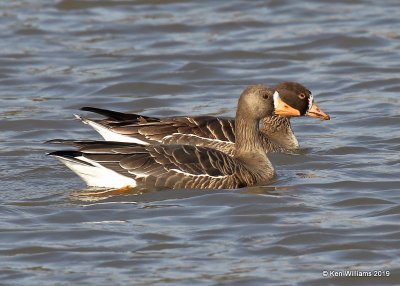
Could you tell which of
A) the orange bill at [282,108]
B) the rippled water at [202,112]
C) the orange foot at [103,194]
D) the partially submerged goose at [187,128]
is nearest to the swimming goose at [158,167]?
the orange foot at [103,194]

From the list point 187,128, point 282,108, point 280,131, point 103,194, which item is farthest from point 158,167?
point 280,131

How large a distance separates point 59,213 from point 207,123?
3.81 m

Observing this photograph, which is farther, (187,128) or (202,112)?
(202,112)

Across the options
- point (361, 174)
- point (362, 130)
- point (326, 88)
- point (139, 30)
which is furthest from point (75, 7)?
point (361, 174)

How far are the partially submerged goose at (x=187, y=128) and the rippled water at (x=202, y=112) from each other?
0.60 metres

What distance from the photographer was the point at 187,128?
16.0m

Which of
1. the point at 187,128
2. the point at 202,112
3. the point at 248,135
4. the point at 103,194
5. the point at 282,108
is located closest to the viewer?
the point at 103,194

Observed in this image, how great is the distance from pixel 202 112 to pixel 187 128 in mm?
2336

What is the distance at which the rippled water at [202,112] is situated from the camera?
442 inches

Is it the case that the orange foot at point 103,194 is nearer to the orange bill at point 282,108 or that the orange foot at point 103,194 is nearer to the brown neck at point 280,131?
the orange bill at point 282,108

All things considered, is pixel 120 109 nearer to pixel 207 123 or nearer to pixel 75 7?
pixel 207 123

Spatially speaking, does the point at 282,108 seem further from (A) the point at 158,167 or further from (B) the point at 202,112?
(B) the point at 202,112

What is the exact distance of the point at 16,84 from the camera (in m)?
19.9

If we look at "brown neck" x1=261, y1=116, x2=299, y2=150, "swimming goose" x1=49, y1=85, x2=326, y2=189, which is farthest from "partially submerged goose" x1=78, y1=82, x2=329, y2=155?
"swimming goose" x1=49, y1=85, x2=326, y2=189
